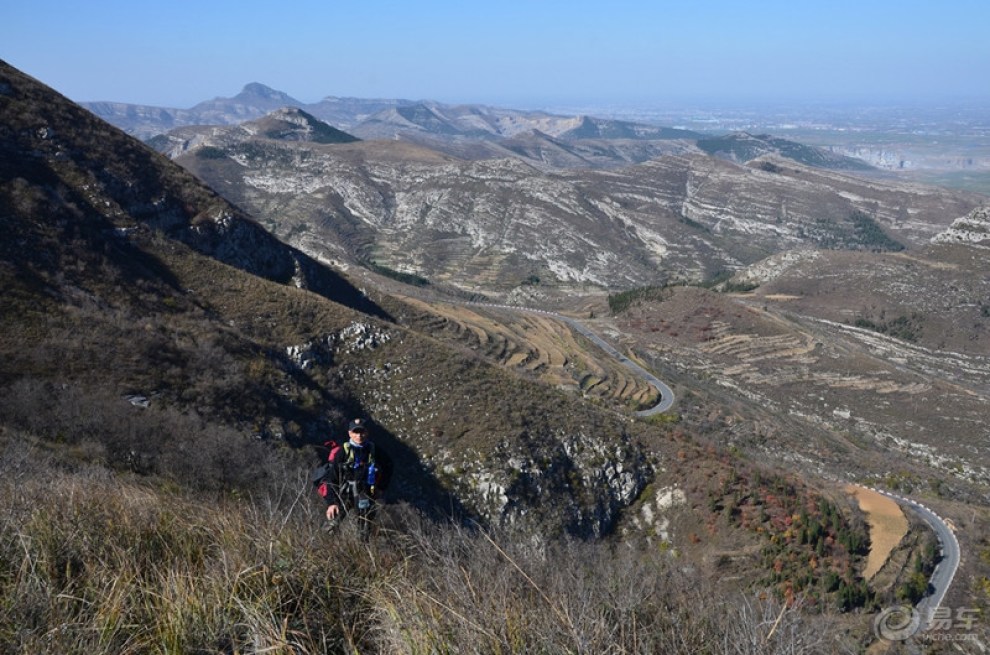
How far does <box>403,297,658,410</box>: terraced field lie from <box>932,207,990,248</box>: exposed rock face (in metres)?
57.4

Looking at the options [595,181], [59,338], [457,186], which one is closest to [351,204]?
[457,186]

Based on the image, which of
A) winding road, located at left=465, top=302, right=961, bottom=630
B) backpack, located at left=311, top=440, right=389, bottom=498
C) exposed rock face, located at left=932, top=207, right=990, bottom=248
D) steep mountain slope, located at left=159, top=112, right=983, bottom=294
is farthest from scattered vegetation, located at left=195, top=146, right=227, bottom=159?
backpack, located at left=311, top=440, right=389, bottom=498

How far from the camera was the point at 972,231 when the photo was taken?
79375 mm

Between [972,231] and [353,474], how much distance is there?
97.5 meters

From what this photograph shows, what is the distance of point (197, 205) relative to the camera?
1425 inches

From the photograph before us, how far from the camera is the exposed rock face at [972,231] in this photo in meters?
78.0

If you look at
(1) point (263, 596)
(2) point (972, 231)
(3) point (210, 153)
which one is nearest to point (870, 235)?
(2) point (972, 231)

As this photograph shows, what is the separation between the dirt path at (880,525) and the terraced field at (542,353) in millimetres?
16542

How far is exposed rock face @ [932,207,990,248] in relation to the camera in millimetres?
78000

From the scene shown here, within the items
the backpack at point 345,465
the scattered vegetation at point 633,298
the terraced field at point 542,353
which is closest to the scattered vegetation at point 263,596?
the backpack at point 345,465

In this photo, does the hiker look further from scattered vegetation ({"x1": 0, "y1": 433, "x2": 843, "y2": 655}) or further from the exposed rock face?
the exposed rock face

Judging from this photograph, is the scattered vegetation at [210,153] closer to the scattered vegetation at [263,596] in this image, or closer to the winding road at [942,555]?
the winding road at [942,555]

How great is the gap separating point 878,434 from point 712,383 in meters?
12.5

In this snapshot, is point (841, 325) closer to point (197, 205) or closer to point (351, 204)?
point (197, 205)
